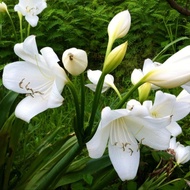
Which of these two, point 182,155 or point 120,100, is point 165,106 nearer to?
point 120,100

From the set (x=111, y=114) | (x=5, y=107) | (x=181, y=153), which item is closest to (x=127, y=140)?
(x=111, y=114)

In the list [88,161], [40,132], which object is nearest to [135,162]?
[88,161]

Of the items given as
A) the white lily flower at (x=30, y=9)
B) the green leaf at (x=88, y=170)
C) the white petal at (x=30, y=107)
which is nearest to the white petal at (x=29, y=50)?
the white petal at (x=30, y=107)

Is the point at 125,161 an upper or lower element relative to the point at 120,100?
lower

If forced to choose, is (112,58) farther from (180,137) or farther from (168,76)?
(180,137)

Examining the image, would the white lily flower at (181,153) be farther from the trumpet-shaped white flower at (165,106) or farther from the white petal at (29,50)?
the white petal at (29,50)

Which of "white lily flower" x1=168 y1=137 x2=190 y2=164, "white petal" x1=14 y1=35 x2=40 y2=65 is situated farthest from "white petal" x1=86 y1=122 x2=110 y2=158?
"white lily flower" x1=168 y1=137 x2=190 y2=164

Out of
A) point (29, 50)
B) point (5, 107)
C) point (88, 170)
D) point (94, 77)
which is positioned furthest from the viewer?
point (5, 107)
